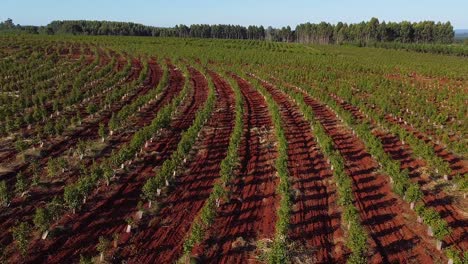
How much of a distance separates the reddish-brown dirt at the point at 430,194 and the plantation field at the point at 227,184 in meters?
0.09

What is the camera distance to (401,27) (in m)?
160

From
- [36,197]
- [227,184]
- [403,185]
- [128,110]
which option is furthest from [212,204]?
[128,110]

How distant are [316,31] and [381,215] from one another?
548 ft

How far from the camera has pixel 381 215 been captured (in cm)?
1816

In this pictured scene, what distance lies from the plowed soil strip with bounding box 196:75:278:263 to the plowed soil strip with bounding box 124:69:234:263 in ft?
3.96

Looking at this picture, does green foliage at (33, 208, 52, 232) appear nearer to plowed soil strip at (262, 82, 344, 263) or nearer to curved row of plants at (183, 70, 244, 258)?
curved row of plants at (183, 70, 244, 258)

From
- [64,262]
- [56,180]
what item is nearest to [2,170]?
[56,180]

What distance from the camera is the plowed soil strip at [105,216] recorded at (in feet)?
48.5

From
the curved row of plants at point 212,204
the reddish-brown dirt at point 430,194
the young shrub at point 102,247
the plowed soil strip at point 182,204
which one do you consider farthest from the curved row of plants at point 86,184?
the reddish-brown dirt at point 430,194

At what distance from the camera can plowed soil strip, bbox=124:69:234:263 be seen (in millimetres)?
15008

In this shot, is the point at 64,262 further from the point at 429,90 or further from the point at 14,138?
the point at 429,90

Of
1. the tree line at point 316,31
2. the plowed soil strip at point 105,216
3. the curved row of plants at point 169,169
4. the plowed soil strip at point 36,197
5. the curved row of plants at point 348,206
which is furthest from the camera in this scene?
the tree line at point 316,31

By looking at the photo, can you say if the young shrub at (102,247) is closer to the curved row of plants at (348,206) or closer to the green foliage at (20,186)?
the green foliage at (20,186)

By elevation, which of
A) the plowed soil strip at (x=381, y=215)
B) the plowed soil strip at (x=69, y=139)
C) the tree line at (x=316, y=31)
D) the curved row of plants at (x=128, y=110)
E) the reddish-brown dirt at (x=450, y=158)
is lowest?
the plowed soil strip at (x=381, y=215)
